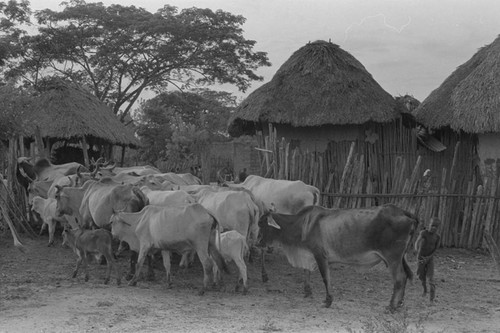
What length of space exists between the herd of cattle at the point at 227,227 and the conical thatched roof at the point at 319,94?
3.01m

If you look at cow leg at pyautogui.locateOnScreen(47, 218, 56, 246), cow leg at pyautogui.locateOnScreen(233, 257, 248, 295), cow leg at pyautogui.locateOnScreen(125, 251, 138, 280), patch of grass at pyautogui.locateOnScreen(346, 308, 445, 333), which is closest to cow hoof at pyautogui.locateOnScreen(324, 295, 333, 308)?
patch of grass at pyautogui.locateOnScreen(346, 308, 445, 333)

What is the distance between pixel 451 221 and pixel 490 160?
147cm

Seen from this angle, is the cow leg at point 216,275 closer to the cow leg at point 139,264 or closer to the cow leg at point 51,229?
the cow leg at point 139,264

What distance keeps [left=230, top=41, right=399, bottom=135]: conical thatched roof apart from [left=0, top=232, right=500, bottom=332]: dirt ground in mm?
4189

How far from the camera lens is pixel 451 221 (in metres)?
13.3

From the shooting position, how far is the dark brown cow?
8.12 m

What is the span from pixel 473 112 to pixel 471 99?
449 mm

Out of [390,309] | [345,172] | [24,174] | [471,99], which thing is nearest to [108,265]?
[390,309]

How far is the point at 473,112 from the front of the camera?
43.4ft

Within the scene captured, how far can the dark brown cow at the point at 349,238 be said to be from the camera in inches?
320

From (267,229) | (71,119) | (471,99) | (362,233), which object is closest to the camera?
(362,233)

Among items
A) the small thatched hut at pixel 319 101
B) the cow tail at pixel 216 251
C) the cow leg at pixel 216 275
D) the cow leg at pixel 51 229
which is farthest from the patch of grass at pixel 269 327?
the small thatched hut at pixel 319 101

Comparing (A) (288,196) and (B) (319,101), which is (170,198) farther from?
(B) (319,101)

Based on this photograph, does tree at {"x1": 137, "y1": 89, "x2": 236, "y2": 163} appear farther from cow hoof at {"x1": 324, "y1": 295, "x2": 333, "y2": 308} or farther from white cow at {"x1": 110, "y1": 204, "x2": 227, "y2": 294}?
cow hoof at {"x1": 324, "y1": 295, "x2": 333, "y2": 308}
